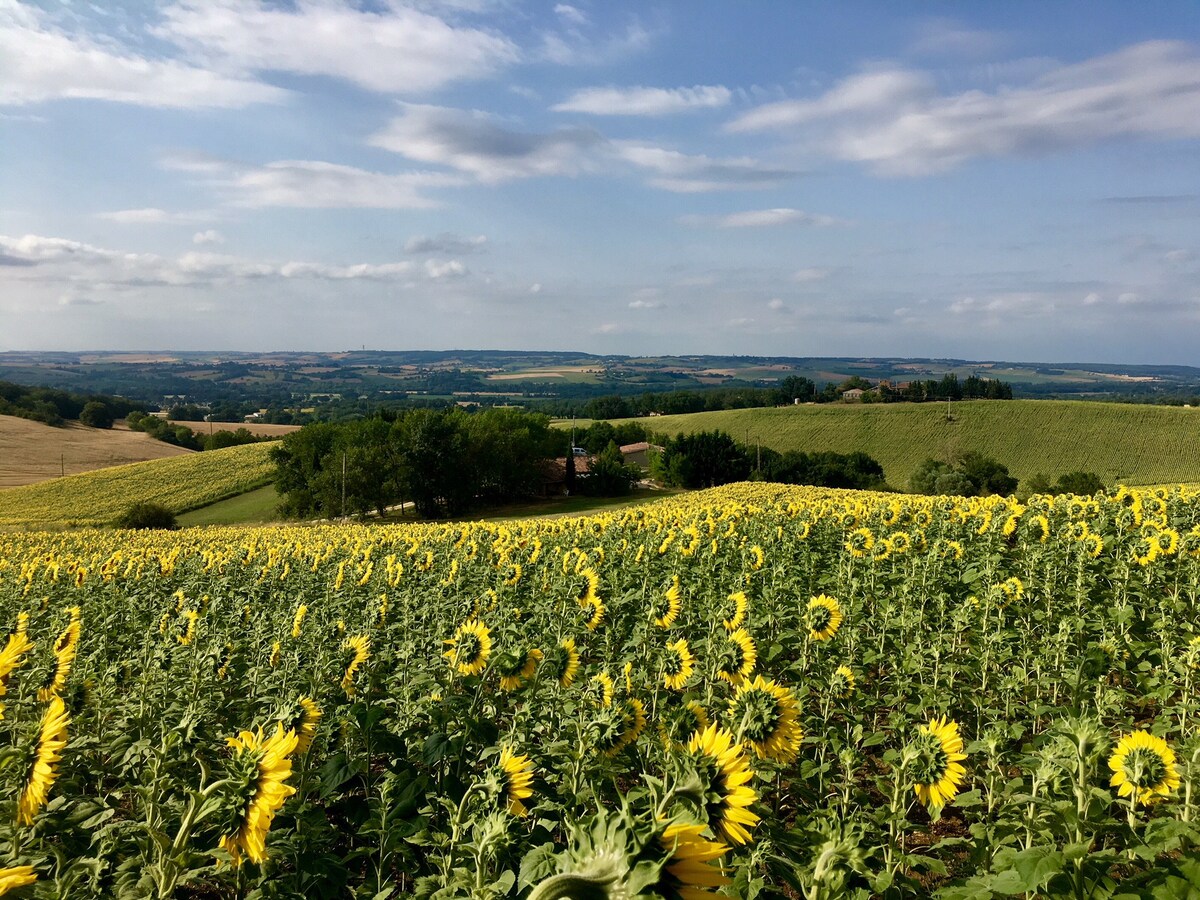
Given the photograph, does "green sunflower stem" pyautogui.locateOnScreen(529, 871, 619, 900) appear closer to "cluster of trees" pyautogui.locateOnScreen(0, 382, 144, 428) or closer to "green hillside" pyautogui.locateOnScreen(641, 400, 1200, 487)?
"green hillside" pyautogui.locateOnScreen(641, 400, 1200, 487)

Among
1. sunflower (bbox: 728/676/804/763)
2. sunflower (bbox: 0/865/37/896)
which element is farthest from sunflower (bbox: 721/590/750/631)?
sunflower (bbox: 0/865/37/896)

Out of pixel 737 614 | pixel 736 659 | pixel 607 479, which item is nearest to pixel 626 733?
pixel 736 659

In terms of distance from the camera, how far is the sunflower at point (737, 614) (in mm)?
5664

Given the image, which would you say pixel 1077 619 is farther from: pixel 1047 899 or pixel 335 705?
pixel 335 705

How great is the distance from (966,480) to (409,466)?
45733 millimetres

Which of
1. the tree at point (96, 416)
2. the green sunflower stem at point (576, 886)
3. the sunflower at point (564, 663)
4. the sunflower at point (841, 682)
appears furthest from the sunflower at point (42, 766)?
the tree at point (96, 416)

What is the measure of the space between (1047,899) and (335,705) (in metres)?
3.95

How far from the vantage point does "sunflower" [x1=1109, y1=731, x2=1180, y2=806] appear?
142 inches

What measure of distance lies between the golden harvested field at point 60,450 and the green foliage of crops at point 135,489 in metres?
7.49

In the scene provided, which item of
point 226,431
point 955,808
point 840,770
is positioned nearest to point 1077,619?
point 955,808

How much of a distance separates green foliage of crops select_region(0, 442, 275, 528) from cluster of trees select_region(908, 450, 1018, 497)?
61.2 metres

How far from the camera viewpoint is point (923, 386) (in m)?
110

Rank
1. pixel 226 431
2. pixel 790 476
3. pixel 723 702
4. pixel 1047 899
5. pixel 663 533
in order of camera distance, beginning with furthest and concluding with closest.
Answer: pixel 226 431, pixel 790 476, pixel 663 533, pixel 723 702, pixel 1047 899

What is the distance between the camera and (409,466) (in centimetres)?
5959
